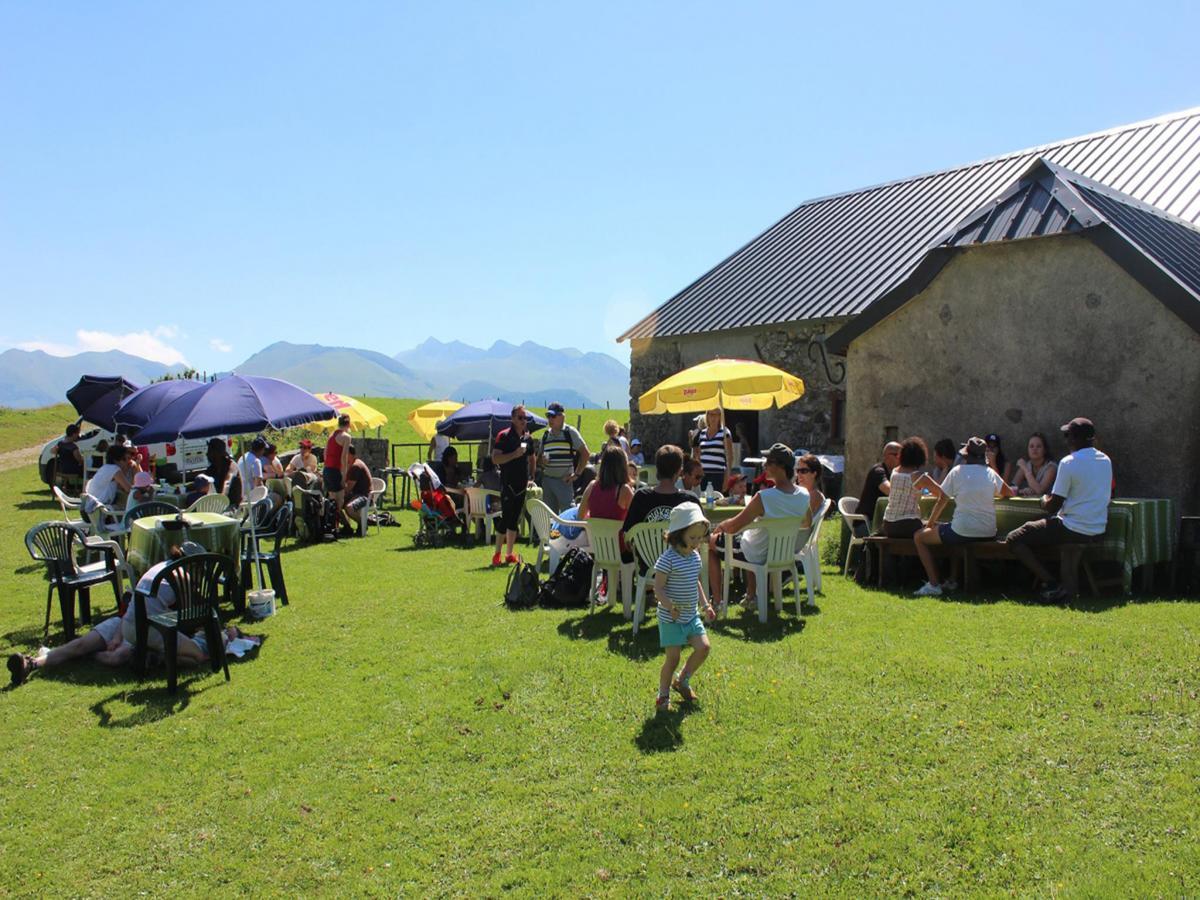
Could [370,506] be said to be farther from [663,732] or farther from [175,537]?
[663,732]

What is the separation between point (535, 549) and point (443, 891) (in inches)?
347

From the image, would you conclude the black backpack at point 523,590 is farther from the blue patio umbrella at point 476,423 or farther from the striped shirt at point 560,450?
the blue patio umbrella at point 476,423

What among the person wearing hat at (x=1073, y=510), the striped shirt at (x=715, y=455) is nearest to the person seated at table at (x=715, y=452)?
the striped shirt at (x=715, y=455)

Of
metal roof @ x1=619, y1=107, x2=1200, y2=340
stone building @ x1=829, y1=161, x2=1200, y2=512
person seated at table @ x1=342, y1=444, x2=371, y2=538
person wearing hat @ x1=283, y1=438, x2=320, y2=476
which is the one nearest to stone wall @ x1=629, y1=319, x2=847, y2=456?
metal roof @ x1=619, y1=107, x2=1200, y2=340

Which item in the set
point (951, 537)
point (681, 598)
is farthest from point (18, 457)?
point (681, 598)

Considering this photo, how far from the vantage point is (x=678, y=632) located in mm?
5297

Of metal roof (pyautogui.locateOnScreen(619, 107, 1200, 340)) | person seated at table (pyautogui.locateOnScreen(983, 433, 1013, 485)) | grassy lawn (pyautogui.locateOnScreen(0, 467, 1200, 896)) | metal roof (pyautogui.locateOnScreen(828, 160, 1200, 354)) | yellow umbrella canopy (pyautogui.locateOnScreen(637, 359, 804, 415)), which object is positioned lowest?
grassy lawn (pyautogui.locateOnScreen(0, 467, 1200, 896))

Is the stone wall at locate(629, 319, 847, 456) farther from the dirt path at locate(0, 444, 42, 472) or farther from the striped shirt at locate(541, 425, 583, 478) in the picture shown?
the dirt path at locate(0, 444, 42, 472)

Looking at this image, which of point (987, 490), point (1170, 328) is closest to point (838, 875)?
point (987, 490)

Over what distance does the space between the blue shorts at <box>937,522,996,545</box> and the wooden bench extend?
0.11 feet

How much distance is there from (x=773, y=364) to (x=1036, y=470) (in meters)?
9.77

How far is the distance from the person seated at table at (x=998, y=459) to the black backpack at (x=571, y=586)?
4581 mm

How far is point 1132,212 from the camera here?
392 inches

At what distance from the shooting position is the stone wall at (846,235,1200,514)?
8.32m
